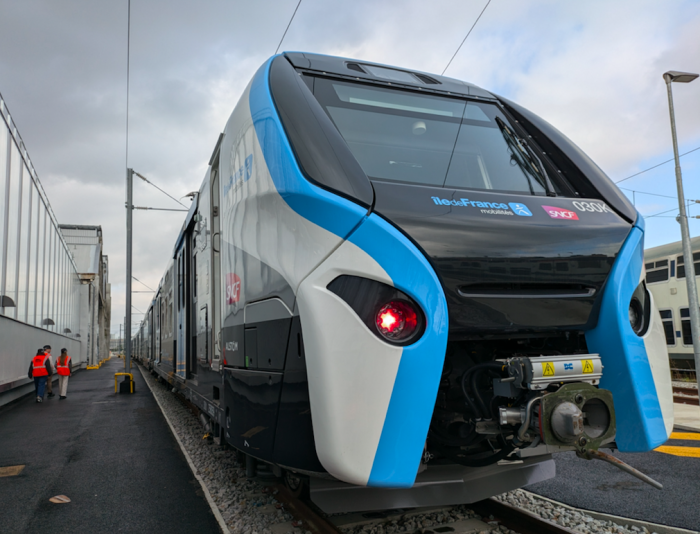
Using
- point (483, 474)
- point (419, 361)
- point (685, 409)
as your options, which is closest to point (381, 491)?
point (483, 474)

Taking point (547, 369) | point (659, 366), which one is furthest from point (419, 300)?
point (659, 366)

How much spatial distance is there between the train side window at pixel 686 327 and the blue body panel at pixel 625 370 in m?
15.1

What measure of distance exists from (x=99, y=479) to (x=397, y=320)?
435cm

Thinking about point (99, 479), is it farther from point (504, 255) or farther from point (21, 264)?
point (21, 264)

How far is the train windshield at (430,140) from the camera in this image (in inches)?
132

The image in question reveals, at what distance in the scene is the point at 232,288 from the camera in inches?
152

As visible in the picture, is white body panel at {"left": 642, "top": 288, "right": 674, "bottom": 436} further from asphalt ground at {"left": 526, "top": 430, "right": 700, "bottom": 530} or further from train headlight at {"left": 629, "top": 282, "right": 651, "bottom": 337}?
asphalt ground at {"left": 526, "top": 430, "right": 700, "bottom": 530}

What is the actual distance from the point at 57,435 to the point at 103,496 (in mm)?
4044

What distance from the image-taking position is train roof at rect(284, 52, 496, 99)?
150 inches

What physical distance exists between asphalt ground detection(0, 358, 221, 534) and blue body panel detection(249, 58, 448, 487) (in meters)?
2.13

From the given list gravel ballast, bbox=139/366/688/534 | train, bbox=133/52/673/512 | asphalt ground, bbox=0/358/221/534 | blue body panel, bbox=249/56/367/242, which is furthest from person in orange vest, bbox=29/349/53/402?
blue body panel, bbox=249/56/367/242

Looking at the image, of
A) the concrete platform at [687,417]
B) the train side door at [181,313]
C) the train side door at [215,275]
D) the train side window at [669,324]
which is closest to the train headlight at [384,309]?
the train side door at [215,275]

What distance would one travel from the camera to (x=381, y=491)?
295 centimetres

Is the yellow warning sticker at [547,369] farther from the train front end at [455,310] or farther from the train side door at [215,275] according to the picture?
the train side door at [215,275]
